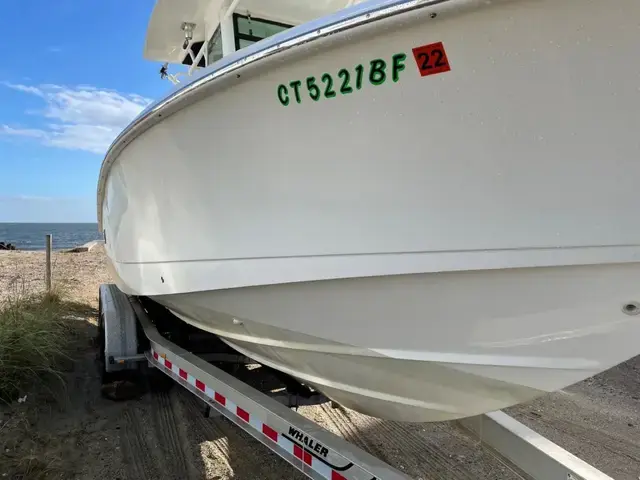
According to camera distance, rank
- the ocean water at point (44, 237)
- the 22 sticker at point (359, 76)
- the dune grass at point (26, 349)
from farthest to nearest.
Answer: the ocean water at point (44, 237)
the dune grass at point (26, 349)
the 22 sticker at point (359, 76)

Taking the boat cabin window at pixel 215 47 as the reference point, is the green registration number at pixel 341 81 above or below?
below

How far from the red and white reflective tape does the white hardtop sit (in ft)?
6.86

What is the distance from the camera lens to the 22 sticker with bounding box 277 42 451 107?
1572 millimetres

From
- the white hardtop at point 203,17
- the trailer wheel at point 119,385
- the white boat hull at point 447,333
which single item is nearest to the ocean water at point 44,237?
the trailer wheel at point 119,385

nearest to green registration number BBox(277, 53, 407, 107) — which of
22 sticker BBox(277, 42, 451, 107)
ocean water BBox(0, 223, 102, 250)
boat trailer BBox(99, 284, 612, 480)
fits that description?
22 sticker BBox(277, 42, 451, 107)

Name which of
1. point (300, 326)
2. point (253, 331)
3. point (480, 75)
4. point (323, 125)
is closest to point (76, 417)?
point (253, 331)

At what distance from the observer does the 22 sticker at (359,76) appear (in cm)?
157

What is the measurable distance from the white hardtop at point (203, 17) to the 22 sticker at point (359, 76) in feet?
4.50

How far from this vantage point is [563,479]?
6.63 feet

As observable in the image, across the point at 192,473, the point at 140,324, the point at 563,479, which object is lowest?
the point at 192,473

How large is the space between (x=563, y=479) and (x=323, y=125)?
1785 mm

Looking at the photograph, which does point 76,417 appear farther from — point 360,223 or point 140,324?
point 360,223

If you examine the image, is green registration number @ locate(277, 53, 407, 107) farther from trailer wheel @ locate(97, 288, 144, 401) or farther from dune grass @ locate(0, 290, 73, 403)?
dune grass @ locate(0, 290, 73, 403)

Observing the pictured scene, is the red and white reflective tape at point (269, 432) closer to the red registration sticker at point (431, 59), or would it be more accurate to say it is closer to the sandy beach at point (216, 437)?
the sandy beach at point (216, 437)
